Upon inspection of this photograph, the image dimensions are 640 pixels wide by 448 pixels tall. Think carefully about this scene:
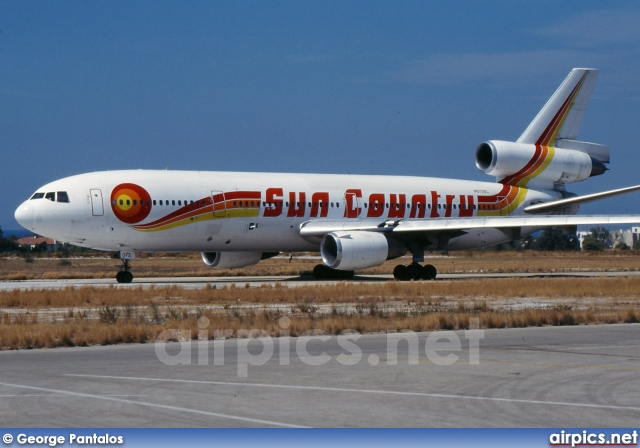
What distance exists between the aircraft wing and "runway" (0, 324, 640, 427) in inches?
900

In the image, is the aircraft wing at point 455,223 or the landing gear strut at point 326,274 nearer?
the aircraft wing at point 455,223

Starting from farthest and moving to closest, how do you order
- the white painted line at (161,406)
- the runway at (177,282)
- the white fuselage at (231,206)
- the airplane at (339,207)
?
1. the airplane at (339,207)
2. the white fuselage at (231,206)
3. the runway at (177,282)
4. the white painted line at (161,406)

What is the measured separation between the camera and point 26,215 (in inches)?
1506

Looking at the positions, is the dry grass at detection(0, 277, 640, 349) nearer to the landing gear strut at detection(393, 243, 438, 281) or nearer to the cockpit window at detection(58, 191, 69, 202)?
the landing gear strut at detection(393, 243, 438, 281)

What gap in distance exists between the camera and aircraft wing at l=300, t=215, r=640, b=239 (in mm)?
42156

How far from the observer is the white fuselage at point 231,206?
126ft

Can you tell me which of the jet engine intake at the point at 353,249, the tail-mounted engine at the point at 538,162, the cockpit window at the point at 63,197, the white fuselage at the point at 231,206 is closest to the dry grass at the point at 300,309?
the jet engine intake at the point at 353,249

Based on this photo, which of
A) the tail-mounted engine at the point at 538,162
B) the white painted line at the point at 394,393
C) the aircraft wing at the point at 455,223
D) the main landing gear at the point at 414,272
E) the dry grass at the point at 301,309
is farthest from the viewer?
the tail-mounted engine at the point at 538,162

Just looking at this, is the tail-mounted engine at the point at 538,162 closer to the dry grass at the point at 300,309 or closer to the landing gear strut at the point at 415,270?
the landing gear strut at the point at 415,270

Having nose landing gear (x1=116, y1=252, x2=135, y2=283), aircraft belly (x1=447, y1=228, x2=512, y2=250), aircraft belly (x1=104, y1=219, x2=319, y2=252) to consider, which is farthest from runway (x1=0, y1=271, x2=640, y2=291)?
aircraft belly (x1=447, y1=228, x2=512, y2=250)

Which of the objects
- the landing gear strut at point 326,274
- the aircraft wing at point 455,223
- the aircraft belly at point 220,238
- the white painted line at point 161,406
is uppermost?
the aircraft wing at point 455,223

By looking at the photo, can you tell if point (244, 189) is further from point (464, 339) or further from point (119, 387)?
point (119, 387)

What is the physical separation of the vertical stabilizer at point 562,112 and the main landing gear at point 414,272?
9.79m

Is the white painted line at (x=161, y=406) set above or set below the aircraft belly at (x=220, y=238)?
below
